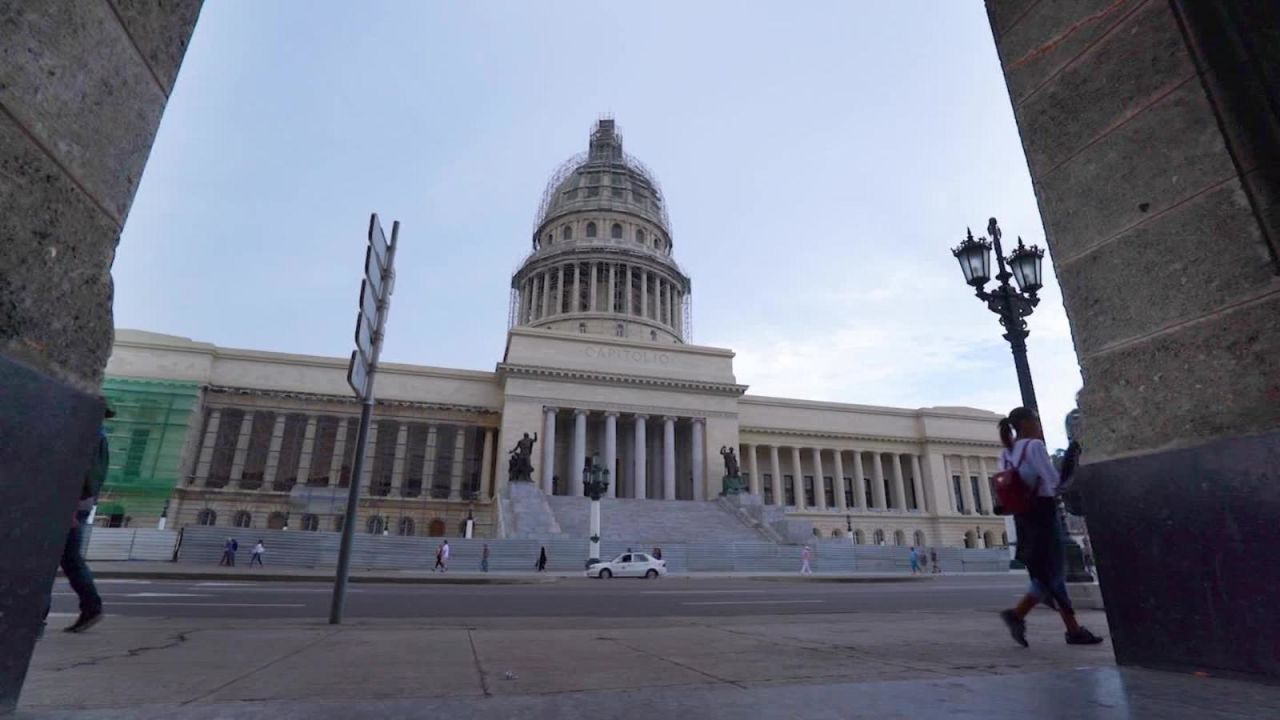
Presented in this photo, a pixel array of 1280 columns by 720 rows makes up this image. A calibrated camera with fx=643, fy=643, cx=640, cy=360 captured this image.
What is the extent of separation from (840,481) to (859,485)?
2.07 m

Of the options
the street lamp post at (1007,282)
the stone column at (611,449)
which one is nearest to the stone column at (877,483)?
the stone column at (611,449)

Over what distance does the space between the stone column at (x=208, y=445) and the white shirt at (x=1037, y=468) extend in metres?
49.2

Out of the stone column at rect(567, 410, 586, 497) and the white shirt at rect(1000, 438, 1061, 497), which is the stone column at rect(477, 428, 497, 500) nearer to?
the stone column at rect(567, 410, 586, 497)

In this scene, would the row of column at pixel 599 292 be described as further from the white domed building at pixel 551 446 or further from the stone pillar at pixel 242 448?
the stone pillar at pixel 242 448

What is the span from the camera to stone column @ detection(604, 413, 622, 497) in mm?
43281

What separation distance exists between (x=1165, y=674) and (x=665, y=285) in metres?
63.0

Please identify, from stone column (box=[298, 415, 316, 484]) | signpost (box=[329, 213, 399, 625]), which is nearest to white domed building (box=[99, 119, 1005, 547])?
stone column (box=[298, 415, 316, 484])

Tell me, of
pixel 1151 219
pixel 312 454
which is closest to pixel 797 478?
pixel 312 454

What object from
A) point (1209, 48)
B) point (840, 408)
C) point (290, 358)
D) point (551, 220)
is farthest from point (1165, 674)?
point (551, 220)

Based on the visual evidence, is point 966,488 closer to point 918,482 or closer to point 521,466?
point 918,482

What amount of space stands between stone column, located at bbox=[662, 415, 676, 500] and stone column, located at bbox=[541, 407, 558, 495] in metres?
7.78

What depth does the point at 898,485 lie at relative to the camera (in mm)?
55875

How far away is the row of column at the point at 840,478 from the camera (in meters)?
52.5

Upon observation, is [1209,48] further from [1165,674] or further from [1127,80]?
[1165,674]
